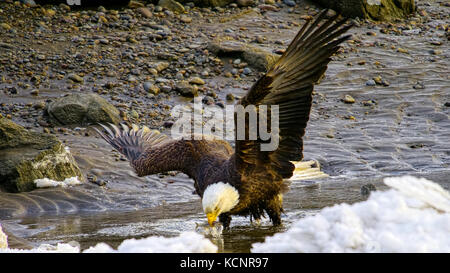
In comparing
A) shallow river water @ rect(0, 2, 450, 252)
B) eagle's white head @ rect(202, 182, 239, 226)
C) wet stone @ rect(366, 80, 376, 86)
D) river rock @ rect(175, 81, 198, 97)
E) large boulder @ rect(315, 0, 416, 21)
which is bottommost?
shallow river water @ rect(0, 2, 450, 252)

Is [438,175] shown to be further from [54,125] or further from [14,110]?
[14,110]

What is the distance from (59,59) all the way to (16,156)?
3.28m

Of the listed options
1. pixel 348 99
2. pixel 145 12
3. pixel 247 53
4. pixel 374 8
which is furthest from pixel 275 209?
pixel 374 8

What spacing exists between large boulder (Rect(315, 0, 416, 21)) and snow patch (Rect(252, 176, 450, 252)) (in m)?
10.0

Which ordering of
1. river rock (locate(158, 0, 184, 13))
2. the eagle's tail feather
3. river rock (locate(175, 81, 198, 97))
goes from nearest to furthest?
the eagle's tail feather, river rock (locate(175, 81, 198, 97)), river rock (locate(158, 0, 184, 13))

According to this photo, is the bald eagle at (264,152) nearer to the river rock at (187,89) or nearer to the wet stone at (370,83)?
the river rock at (187,89)

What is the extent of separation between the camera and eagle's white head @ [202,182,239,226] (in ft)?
18.0

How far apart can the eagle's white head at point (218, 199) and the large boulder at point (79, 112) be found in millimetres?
3562

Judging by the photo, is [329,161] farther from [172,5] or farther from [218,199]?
[172,5]

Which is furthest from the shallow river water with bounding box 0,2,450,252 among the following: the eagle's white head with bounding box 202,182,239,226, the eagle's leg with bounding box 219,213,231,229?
the eagle's white head with bounding box 202,182,239,226

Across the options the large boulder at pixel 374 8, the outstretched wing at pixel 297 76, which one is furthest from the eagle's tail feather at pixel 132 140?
the large boulder at pixel 374 8

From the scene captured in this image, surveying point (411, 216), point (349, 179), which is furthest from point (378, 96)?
point (411, 216)

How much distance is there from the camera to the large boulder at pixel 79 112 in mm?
8898

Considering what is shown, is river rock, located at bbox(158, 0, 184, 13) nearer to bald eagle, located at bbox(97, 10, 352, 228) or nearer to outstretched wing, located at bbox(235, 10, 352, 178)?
bald eagle, located at bbox(97, 10, 352, 228)
